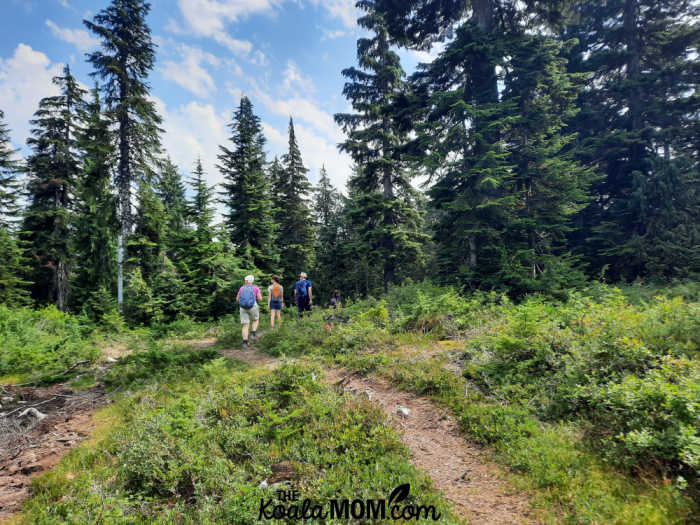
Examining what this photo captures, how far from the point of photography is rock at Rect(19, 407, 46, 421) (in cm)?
527

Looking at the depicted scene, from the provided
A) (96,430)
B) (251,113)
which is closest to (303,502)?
(96,430)

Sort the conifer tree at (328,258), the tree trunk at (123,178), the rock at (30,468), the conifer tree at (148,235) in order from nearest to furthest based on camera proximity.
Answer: the rock at (30,468) → the tree trunk at (123,178) → the conifer tree at (148,235) → the conifer tree at (328,258)

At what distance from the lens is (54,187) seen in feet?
65.6

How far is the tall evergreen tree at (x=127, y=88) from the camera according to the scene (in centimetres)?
1590

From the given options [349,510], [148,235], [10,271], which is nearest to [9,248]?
[10,271]

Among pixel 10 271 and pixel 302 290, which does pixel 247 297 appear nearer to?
pixel 302 290

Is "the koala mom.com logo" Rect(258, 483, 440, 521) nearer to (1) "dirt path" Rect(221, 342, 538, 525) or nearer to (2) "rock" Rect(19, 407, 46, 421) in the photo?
(1) "dirt path" Rect(221, 342, 538, 525)

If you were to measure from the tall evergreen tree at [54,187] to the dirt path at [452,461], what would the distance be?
24377 millimetres

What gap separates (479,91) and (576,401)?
14.9m

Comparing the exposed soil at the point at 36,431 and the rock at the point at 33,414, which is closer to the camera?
the exposed soil at the point at 36,431

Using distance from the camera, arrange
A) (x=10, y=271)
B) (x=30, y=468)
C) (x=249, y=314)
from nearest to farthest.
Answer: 1. (x=30, y=468)
2. (x=249, y=314)
3. (x=10, y=271)

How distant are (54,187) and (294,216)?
1665 cm

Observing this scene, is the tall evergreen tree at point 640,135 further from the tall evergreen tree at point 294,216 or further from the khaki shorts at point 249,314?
the tall evergreen tree at point 294,216

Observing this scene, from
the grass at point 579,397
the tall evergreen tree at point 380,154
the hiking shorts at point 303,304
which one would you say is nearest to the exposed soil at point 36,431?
the grass at point 579,397
